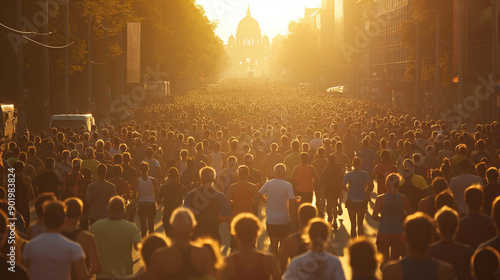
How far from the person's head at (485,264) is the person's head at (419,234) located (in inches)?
22.1

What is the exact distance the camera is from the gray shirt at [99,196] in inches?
487

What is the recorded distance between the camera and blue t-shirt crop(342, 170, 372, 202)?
14.9 m

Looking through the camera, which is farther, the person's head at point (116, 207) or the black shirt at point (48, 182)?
the black shirt at point (48, 182)

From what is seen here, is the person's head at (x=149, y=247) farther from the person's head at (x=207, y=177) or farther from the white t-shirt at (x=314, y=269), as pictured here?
the person's head at (x=207, y=177)

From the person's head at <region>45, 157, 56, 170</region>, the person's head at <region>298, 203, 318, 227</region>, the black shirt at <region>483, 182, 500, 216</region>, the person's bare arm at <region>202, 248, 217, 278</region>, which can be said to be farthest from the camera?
the person's head at <region>45, 157, 56, 170</region>

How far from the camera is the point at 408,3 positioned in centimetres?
9056

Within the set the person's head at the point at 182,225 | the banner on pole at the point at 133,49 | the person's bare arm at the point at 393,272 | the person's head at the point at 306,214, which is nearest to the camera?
the person's bare arm at the point at 393,272

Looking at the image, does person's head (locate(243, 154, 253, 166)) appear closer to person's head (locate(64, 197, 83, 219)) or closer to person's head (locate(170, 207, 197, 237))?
person's head (locate(64, 197, 83, 219))

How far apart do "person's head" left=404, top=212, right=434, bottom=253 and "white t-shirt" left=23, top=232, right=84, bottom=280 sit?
2754 mm

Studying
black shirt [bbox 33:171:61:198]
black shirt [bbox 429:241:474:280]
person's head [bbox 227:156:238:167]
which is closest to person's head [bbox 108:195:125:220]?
black shirt [bbox 429:241:474:280]

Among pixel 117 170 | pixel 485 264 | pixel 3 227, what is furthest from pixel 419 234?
pixel 117 170

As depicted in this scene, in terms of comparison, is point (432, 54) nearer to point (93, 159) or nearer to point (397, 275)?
point (93, 159)

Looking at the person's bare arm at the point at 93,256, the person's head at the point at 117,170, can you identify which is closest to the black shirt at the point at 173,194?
the person's head at the point at 117,170

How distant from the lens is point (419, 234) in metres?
6.77
